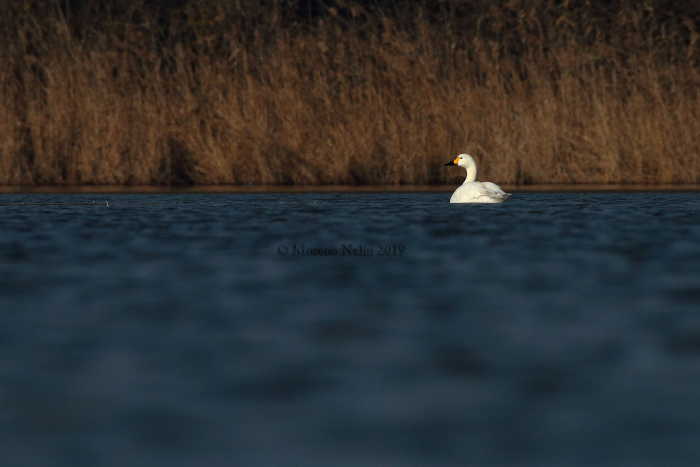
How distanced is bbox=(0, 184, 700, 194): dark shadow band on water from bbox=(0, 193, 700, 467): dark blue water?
4.31m

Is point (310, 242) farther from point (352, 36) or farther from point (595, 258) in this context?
point (352, 36)

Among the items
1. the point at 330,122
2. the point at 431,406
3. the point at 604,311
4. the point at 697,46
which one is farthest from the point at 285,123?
the point at 431,406

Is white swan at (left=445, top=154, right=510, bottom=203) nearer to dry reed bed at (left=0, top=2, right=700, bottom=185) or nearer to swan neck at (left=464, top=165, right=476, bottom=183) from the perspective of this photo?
swan neck at (left=464, top=165, right=476, bottom=183)

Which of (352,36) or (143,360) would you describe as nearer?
(143,360)

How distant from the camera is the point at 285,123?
1315 cm

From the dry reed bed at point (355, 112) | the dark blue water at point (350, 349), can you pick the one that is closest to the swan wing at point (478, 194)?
the dark blue water at point (350, 349)

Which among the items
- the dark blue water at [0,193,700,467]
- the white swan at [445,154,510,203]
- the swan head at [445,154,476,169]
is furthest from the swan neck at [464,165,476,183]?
the dark blue water at [0,193,700,467]

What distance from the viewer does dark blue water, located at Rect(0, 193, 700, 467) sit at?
2.85 metres

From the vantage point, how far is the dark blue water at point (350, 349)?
2850 mm

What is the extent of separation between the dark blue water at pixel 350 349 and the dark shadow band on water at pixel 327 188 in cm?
431

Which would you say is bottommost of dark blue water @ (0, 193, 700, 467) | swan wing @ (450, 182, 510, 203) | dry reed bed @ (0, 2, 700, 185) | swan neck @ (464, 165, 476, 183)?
dark blue water @ (0, 193, 700, 467)

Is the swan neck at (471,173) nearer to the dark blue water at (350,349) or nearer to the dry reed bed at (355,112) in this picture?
Answer: the dry reed bed at (355,112)

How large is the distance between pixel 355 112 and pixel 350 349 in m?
9.22

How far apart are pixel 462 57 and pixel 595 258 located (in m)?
7.30
